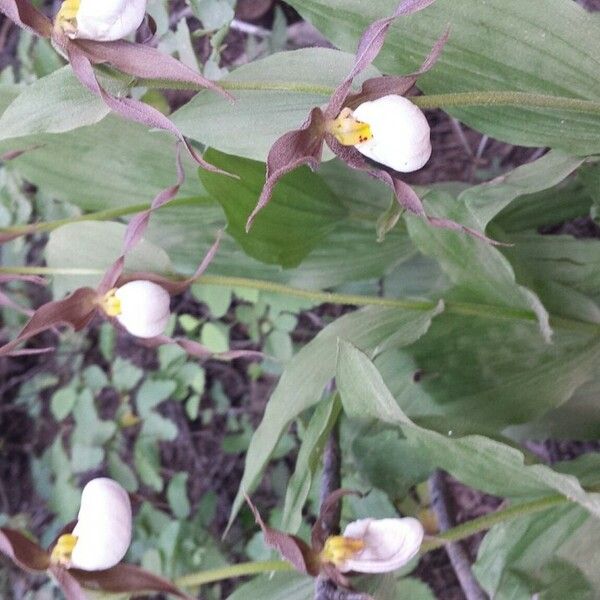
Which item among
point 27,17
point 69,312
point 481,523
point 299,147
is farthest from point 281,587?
point 27,17

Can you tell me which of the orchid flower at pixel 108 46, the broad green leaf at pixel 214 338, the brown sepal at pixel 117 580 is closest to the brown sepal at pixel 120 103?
the orchid flower at pixel 108 46

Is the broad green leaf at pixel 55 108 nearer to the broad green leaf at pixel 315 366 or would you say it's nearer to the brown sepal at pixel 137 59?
the brown sepal at pixel 137 59

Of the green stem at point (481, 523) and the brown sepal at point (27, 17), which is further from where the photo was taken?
the green stem at point (481, 523)

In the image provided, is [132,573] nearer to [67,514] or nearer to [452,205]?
[452,205]

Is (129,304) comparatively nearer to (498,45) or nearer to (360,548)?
(360,548)

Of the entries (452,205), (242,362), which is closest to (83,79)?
(452,205)

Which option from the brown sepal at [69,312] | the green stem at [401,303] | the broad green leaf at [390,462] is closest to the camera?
the brown sepal at [69,312]
